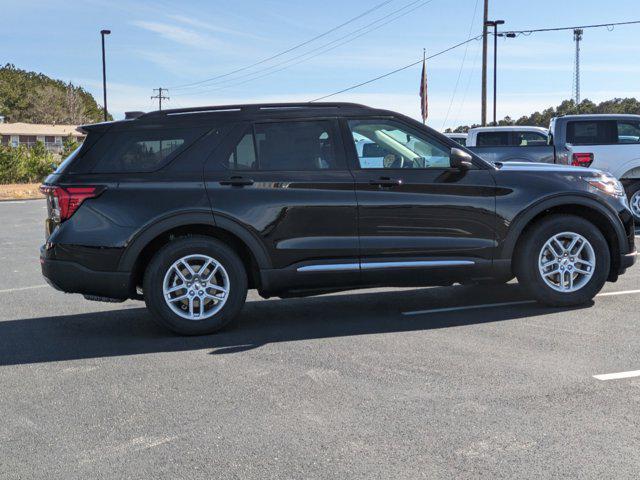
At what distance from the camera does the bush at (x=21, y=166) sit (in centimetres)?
3725

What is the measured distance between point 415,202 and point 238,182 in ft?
4.94

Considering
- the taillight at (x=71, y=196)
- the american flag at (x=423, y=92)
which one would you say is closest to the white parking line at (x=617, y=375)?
the taillight at (x=71, y=196)

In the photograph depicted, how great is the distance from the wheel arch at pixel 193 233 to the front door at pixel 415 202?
2.98 ft

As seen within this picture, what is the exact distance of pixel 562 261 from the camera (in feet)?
22.7

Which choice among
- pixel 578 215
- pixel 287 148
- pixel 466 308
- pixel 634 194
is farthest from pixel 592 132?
pixel 287 148

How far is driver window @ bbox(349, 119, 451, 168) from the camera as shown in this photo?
6543mm

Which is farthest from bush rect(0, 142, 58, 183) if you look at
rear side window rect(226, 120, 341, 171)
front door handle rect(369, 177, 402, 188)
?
front door handle rect(369, 177, 402, 188)

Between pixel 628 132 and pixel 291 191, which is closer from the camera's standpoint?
pixel 291 191

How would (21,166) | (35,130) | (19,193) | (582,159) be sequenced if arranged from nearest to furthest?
(582,159)
(19,193)
(21,166)
(35,130)

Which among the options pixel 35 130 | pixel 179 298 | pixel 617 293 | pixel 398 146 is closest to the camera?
pixel 179 298

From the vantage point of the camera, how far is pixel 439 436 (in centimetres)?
388

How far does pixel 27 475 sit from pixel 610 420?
2956 millimetres

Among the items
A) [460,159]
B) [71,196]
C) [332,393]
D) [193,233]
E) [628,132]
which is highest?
[628,132]

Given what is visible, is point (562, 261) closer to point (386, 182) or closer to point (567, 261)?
point (567, 261)
